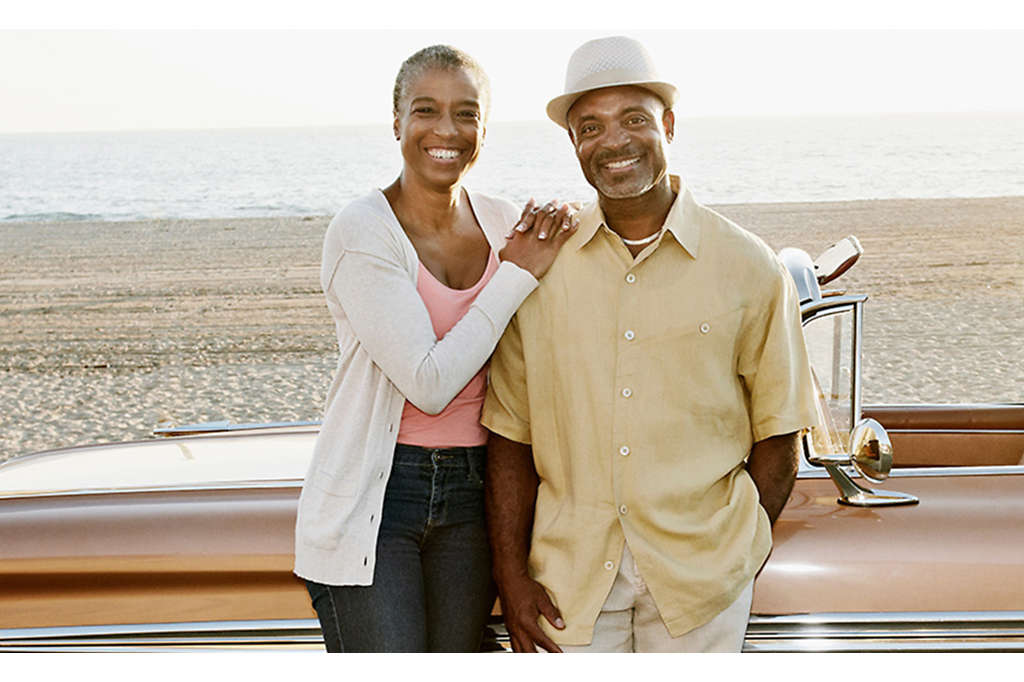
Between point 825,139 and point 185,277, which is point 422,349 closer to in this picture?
point 185,277

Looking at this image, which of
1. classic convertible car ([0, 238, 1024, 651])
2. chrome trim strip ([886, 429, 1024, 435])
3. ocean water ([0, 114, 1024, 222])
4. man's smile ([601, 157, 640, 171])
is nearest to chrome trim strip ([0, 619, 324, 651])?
classic convertible car ([0, 238, 1024, 651])

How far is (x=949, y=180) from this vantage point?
32.0 metres

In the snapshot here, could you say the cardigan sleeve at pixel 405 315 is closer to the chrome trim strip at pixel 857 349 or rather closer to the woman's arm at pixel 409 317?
the woman's arm at pixel 409 317

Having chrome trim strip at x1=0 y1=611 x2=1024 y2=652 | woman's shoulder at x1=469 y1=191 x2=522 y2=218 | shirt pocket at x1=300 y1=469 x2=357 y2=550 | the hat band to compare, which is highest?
the hat band

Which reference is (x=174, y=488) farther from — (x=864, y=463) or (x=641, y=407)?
(x=864, y=463)

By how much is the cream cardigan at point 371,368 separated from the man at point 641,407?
0.49 feet

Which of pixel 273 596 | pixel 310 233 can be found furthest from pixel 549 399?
pixel 310 233

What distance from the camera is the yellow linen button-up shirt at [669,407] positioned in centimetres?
200

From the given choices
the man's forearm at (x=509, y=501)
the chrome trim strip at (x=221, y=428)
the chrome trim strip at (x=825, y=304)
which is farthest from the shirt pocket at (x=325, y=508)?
the chrome trim strip at (x=221, y=428)

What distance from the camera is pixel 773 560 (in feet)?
7.06

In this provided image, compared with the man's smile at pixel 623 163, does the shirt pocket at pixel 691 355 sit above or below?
below

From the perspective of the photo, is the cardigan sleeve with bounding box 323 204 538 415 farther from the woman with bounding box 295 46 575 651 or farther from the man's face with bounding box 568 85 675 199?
the man's face with bounding box 568 85 675 199

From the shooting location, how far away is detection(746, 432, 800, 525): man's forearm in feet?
6.88

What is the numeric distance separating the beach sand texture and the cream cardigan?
5.39 meters
